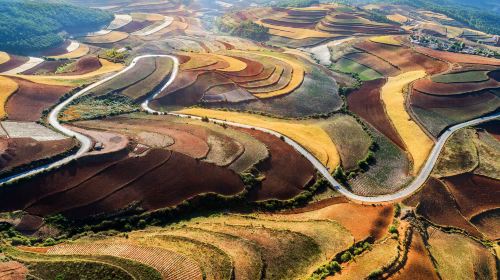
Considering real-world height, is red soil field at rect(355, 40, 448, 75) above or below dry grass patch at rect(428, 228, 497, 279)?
above

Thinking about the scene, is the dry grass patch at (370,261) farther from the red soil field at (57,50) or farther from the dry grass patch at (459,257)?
the red soil field at (57,50)

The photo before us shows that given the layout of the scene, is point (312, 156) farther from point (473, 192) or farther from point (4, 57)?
point (4, 57)

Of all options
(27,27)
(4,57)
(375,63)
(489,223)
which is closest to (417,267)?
(489,223)

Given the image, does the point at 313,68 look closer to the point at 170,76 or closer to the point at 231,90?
the point at 231,90

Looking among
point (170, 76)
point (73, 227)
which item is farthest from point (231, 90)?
point (73, 227)

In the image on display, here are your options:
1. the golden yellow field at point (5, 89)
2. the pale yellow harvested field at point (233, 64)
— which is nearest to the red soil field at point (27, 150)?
the golden yellow field at point (5, 89)

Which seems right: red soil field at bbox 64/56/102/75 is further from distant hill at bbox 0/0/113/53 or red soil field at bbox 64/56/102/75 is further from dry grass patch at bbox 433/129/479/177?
dry grass patch at bbox 433/129/479/177

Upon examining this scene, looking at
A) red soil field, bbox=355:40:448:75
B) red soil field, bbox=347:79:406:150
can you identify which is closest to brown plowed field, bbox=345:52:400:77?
red soil field, bbox=355:40:448:75
